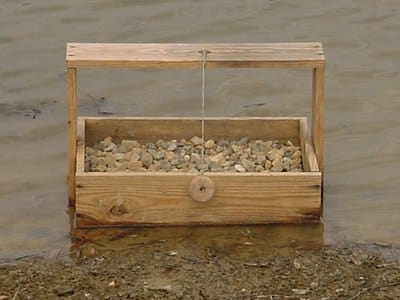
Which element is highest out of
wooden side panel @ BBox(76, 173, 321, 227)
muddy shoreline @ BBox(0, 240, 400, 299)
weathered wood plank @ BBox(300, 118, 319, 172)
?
weathered wood plank @ BBox(300, 118, 319, 172)

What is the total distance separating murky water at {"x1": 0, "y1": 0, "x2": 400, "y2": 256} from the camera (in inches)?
245

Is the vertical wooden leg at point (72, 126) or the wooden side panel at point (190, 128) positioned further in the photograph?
the wooden side panel at point (190, 128)

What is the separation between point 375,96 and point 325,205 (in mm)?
1712

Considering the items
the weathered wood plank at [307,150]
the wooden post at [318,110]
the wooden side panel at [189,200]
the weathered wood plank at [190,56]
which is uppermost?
the weathered wood plank at [190,56]

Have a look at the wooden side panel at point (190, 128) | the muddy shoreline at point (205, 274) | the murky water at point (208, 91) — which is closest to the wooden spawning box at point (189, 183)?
the murky water at point (208, 91)

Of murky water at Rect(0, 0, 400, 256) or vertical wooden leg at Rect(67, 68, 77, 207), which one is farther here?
murky water at Rect(0, 0, 400, 256)

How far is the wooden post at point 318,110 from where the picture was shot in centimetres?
594

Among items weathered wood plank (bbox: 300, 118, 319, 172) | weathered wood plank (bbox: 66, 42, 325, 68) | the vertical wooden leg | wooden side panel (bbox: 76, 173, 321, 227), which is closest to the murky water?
wooden side panel (bbox: 76, 173, 321, 227)

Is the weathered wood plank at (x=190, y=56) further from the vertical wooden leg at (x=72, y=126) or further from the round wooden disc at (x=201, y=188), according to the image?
the round wooden disc at (x=201, y=188)

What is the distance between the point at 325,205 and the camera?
20.8ft

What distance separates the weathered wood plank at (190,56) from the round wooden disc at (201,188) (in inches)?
22.7

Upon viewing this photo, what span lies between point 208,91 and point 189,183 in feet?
7.14

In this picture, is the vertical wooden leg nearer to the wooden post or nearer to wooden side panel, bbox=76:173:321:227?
wooden side panel, bbox=76:173:321:227

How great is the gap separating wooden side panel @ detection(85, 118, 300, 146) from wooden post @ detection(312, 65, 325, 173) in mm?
447
